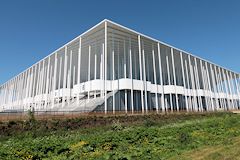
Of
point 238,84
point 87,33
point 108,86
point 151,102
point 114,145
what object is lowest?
point 114,145

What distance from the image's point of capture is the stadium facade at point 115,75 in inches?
1422

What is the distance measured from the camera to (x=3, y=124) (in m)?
18.1

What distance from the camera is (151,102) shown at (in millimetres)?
45031

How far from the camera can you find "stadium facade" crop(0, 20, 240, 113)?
119 ft

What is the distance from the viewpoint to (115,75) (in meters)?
45.0

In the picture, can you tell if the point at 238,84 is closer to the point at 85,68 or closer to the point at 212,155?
the point at 85,68

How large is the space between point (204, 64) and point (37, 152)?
2189 inches

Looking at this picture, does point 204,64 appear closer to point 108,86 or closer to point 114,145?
point 108,86

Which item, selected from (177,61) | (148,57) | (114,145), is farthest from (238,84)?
(114,145)

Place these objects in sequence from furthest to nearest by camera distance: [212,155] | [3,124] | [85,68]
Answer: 1. [85,68]
2. [3,124]
3. [212,155]

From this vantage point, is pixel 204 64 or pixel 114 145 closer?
pixel 114 145

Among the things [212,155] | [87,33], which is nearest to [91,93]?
[87,33]

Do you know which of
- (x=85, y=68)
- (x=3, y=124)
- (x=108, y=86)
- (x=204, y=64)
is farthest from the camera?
(x=204, y=64)

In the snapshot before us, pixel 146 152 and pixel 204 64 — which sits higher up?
pixel 204 64
